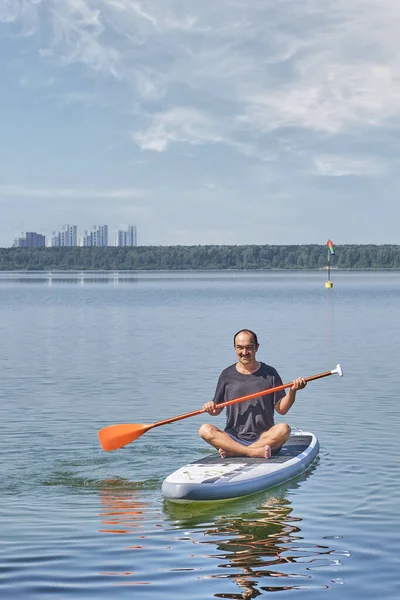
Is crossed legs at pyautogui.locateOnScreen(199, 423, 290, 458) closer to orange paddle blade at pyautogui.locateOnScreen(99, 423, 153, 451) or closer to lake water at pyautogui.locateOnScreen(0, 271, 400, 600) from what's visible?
lake water at pyautogui.locateOnScreen(0, 271, 400, 600)

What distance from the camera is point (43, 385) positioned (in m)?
27.2

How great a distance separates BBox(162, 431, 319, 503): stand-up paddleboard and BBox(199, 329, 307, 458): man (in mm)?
188

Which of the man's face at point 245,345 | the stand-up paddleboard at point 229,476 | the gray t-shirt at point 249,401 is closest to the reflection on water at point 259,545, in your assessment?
the stand-up paddleboard at point 229,476

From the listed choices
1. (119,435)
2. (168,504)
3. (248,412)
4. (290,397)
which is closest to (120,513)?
(168,504)

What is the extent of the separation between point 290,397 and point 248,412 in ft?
2.97

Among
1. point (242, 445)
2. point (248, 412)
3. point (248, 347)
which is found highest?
point (248, 347)

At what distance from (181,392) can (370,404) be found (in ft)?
15.9

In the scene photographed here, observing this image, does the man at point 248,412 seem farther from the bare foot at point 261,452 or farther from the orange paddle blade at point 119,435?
the orange paddle blade at point 119,435

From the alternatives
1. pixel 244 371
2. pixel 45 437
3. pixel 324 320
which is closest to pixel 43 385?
pixel 45 437

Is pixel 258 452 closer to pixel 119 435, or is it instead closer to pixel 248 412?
pixel 248 412

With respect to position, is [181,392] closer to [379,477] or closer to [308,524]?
[379,477]

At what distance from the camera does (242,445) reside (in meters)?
14.5

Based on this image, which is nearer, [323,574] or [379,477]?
[323,574]

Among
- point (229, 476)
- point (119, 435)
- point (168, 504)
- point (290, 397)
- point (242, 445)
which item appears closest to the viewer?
point (168, 504)
